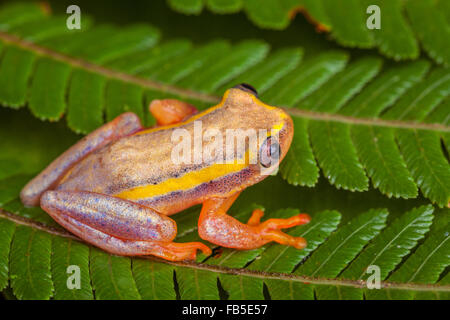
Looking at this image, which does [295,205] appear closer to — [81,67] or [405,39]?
[405,39]

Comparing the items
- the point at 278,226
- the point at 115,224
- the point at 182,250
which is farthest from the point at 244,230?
the point at 115,224

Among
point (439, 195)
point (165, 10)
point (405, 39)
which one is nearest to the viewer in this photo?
point (439, 195)

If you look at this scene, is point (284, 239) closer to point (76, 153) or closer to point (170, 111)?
point (170, 111)

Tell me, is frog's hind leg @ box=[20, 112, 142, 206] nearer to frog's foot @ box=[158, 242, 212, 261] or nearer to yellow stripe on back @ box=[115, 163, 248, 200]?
yellow stripe on back @ box=[115, 163, 248, 200]

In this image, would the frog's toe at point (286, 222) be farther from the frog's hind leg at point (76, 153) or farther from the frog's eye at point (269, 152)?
the frog's hind leg at point (76, 153)

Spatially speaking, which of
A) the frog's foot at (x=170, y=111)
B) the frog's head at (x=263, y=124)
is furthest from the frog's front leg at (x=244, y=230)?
the frog's foot at (x=170, y=111)

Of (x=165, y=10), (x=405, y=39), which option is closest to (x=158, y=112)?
(x=165, y=10)
